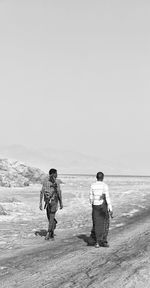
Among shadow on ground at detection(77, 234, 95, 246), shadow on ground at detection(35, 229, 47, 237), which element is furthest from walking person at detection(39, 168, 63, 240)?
shadow on ground at detection(35, 229, 47, 237)

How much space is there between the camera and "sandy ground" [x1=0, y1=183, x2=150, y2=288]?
7590 millimetres

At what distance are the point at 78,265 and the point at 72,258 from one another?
0.82 metres

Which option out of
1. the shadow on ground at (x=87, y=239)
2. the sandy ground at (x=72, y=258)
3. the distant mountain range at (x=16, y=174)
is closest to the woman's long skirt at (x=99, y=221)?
the sandy ground at (x=72, y=258)

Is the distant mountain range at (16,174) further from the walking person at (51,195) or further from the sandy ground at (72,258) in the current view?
the walking person at (51,195)

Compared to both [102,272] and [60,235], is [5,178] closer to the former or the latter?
[60,235]

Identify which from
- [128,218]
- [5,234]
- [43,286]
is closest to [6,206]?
[128,218]

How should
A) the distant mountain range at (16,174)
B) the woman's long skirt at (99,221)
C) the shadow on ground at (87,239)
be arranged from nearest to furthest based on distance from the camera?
the woman's long skirt at (99,221) < the shadow on ground at (87,239) < the distant mountain range at (16,174)

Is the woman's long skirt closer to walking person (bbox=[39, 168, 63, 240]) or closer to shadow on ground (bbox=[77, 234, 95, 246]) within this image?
shadow on ground (bbox=[77, 234, 95, 246])

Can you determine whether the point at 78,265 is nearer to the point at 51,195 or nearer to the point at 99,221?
the point at 99,221

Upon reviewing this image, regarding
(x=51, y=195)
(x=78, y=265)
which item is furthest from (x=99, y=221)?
(x=78, y=265)

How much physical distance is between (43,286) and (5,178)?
36.6 meters

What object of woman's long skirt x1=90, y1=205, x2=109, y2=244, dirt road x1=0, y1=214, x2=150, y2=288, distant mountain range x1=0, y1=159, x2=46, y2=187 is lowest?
dirt road x1=0, y1=214, x2=150, y2=288

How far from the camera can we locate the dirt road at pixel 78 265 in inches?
294

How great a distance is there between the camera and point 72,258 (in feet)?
31.8
